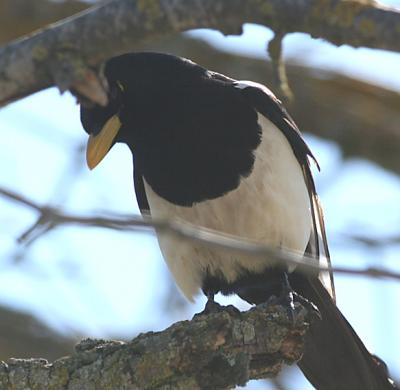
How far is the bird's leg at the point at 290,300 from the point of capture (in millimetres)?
3785

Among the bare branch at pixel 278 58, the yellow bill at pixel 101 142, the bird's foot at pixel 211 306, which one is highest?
the bare branch at pixel 278 58

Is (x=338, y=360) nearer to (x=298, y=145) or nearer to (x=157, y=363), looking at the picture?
(x=298, y=145)

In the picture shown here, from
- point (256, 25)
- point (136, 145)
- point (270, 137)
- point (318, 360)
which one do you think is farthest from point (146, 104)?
point (318, 360)

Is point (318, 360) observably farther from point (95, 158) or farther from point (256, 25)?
point (256, 25)

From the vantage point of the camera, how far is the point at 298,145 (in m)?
4.82

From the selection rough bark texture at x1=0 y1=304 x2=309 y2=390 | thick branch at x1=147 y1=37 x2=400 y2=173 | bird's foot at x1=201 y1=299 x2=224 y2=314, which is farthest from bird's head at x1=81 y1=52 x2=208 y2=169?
thick branch at x1=147 y1=37 x2=400 y2=173

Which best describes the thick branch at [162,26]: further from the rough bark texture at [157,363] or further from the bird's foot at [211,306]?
the bird's foot at [211,306]

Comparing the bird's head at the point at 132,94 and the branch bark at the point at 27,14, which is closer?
the bird's head at the point at 132,94

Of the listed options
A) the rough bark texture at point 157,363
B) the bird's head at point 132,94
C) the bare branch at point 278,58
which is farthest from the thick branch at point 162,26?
the rough bark texture at point 157,363

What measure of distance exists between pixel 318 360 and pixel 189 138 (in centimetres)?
107

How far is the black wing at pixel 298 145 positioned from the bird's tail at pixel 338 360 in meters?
0.17

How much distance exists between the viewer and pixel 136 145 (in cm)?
469

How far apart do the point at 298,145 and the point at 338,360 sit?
3.07 ft

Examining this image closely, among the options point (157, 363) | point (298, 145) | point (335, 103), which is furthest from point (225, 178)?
point (335, 103)
